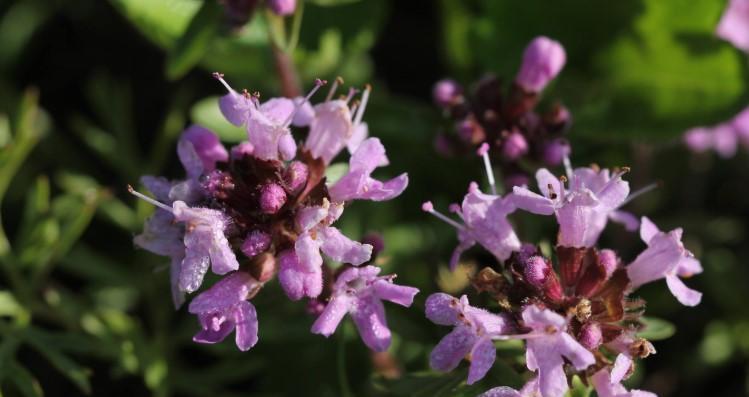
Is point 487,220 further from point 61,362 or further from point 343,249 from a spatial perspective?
point 61,362

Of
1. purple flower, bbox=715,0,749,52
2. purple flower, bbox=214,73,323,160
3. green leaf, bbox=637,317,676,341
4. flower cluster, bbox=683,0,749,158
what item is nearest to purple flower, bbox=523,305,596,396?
green leaf, bbox=637,317,676,341

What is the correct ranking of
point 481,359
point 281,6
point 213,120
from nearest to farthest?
point 481,359 → point 281,6 → point 213,120

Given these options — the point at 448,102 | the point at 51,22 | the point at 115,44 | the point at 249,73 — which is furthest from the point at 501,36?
the point at 51,22

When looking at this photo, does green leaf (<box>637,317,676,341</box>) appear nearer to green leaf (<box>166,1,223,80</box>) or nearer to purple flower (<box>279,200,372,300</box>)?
purple flower (<box>279,200,372,300</box>)

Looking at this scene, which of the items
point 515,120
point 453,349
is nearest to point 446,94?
point 515,120

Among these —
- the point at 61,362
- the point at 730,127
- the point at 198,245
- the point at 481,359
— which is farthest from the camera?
the point at 730,127

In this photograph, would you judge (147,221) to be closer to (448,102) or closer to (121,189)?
(448,102)

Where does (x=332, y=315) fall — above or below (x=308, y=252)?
below
